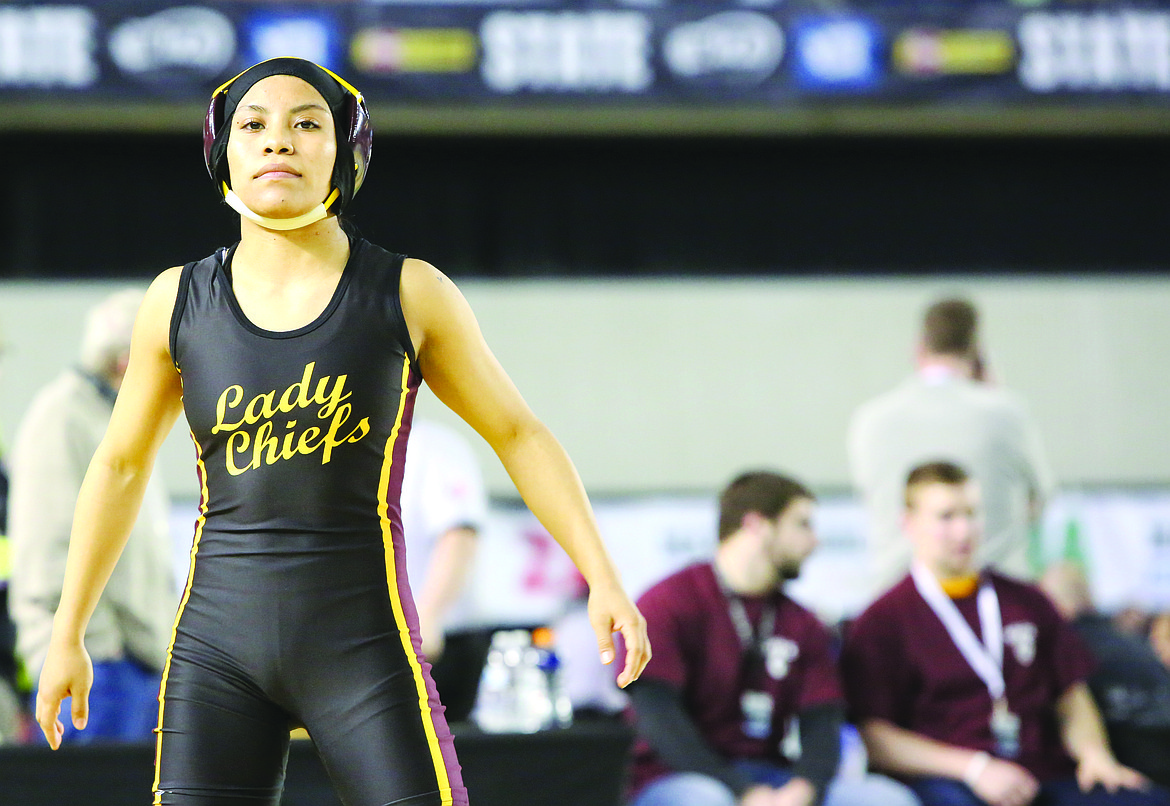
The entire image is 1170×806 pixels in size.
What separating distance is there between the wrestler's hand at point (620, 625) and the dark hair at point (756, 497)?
1867 millimetres

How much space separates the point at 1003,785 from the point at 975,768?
0.08 meters

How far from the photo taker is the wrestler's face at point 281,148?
6.39 feet

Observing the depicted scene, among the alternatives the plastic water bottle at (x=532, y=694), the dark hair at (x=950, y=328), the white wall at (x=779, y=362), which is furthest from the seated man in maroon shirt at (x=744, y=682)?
the white wall at (x=779, y=362)

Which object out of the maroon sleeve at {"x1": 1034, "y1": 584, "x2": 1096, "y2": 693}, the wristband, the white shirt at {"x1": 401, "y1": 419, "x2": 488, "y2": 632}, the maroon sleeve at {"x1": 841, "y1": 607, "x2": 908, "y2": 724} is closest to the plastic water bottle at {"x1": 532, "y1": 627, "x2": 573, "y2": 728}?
the white shirt at {"x1": 401, "y1": 419, "x2": 488, "y2": 632}

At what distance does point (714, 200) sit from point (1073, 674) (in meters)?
4.33

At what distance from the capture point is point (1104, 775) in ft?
12.3

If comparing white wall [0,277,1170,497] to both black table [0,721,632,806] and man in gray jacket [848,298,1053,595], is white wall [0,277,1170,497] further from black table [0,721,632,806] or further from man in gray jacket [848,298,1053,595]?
black table [0,721,632,806]

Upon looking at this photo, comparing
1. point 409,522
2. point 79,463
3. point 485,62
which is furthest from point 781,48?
point 79,463

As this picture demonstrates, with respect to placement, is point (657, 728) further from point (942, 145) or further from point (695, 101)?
point (942, 145)

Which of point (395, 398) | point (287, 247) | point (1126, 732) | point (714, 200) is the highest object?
point (714, 200)

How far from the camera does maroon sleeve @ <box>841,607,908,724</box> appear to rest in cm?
380

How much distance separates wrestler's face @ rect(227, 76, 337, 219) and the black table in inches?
60.0

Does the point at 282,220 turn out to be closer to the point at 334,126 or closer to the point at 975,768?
the point at 334,126

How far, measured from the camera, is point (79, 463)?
356cm
